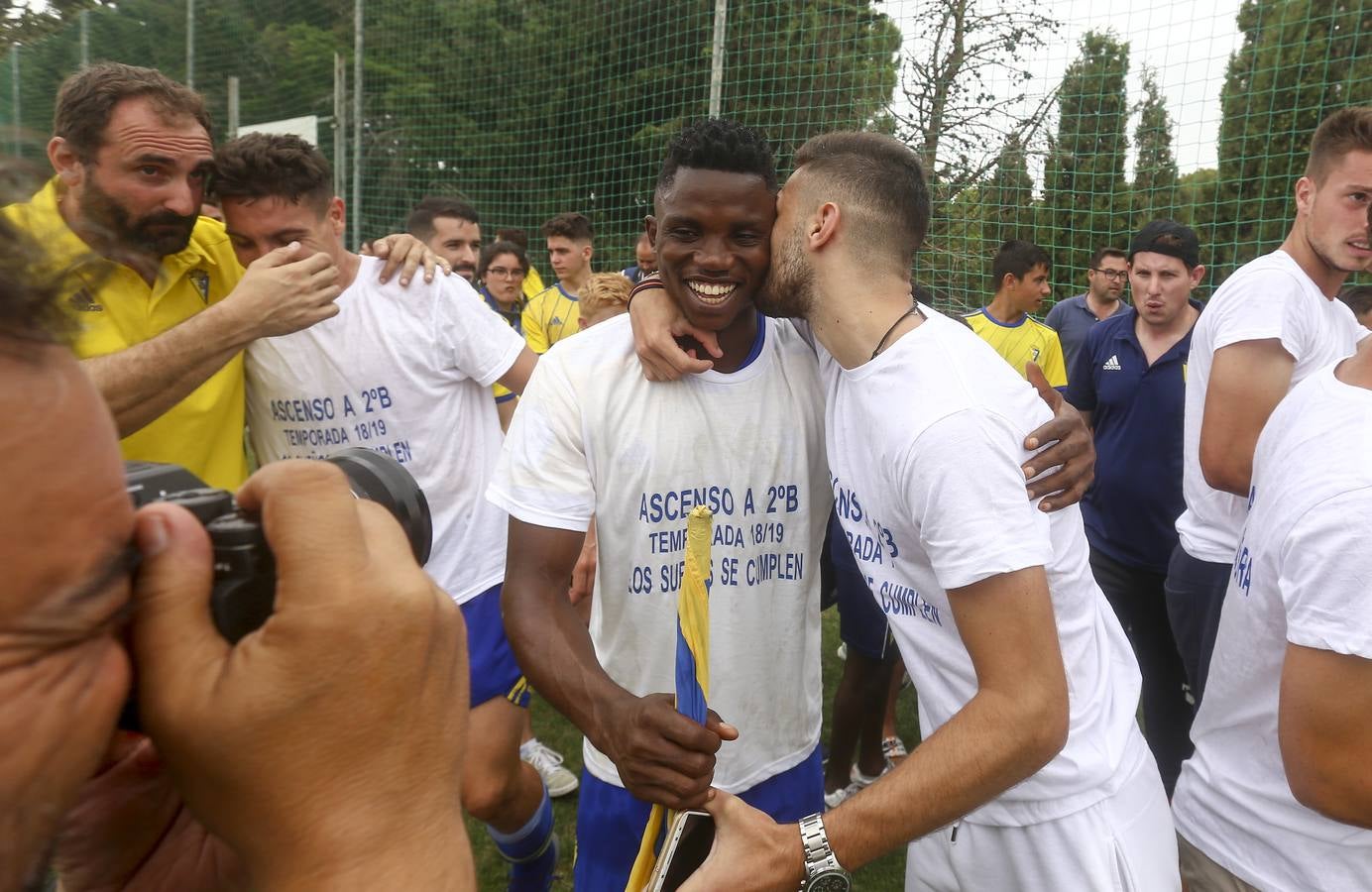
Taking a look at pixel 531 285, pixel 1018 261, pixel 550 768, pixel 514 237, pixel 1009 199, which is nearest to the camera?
pixel 550 768

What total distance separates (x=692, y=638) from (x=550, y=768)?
3030mm

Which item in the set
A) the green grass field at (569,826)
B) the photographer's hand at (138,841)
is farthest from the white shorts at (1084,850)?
the photographer's hand at (138,841)

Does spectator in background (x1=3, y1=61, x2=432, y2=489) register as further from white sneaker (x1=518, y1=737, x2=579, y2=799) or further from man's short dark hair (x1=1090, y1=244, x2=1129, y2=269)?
man's short dark hair (x1=1090, y1=244, x2=1129, y2=269)

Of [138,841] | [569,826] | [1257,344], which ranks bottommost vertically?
[569,826]

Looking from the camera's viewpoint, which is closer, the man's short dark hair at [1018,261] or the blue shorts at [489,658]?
the blue shorts at [489,658]

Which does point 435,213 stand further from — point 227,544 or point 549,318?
point 227,544

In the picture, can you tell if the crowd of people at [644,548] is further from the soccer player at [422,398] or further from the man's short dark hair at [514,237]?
the man's short dark hair at [514,237]

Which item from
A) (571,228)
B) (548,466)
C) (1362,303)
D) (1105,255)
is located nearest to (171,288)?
(548,466)

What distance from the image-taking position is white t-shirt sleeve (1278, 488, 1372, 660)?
127 cm

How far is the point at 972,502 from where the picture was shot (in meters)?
1.41

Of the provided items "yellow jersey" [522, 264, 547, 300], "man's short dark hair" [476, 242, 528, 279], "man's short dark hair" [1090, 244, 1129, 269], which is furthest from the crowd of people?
"yellow jersey" [522, 264, 547, 300]

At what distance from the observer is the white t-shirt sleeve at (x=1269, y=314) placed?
281 cm

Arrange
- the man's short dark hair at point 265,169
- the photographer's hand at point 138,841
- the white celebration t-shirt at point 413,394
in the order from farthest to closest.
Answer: the white celebration t-shirt at point 413,394 < the man's short dark hair at point 265,169 < the photographer's hand at point 138,841

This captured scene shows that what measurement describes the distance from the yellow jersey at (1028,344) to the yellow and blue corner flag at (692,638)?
15.4ft
